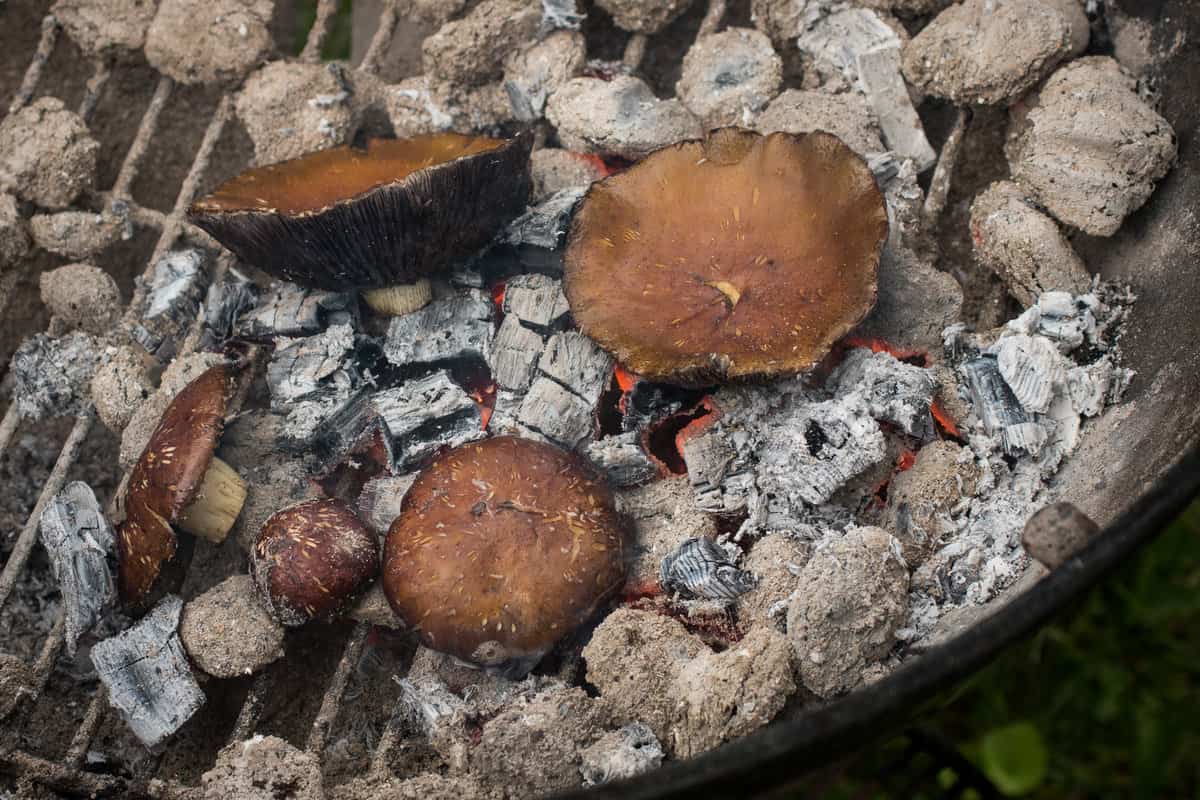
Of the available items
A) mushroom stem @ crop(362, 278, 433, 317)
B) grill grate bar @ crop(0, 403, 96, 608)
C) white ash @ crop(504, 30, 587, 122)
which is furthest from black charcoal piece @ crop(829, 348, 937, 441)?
grill grate bar @ crop(0, 403, 96, 608)

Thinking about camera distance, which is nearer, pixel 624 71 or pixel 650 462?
pixel 650 462

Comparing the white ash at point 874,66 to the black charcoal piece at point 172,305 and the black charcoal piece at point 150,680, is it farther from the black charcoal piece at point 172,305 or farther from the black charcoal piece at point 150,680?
the black charcoal piece at point 150,680

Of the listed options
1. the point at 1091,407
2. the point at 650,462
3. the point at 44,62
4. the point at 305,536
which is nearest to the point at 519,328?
the point at 650,462

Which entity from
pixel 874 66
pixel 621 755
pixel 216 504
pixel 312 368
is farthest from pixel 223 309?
pixel 874 66

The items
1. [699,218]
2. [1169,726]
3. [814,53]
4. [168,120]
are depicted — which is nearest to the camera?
[699,218]

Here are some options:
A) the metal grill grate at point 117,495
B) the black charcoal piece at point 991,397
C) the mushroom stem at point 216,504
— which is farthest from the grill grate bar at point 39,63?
the black charcoal piece at point 991,397

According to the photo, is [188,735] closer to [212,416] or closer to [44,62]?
[212,416]
